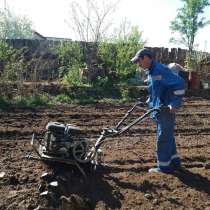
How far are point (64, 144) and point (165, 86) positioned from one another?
5.99ft

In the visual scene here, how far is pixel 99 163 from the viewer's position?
7.89 meters

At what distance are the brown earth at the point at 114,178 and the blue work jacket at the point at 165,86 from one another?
1.20m

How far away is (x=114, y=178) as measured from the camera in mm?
7418

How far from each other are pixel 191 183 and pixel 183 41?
2628cm

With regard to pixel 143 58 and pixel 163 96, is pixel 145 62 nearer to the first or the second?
pixel 143 58

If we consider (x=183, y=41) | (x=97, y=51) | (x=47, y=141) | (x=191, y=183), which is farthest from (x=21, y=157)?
(x=183, y=41)

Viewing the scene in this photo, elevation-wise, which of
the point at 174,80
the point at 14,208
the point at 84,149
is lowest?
the point at 14,208

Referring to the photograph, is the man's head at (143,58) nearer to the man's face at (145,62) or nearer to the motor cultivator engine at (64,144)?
the man's face at (145,62)

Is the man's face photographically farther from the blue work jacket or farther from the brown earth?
the brown earth

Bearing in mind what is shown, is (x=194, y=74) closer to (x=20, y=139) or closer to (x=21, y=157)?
(x=20, y=139)

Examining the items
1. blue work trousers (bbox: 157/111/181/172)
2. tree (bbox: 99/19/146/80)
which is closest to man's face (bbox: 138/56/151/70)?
blue work trousers (bbox: 157/111/181/172)

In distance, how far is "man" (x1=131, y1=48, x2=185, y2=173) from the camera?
7.42m

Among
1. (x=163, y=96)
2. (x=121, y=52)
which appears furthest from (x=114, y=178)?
(x=121, y=52)

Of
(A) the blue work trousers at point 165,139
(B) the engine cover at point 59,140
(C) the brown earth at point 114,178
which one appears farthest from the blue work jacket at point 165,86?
(B) the engine cover at point 59,140
